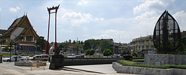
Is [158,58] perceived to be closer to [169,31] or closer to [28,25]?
[169,31]

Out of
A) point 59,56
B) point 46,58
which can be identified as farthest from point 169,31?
point 46,58

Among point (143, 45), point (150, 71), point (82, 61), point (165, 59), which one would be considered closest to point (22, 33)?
point (143, 45)

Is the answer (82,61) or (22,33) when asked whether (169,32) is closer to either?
(82,61)

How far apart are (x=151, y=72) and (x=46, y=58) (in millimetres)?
27314

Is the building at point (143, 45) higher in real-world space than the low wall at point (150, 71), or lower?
higher

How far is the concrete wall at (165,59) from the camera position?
48.7 feet

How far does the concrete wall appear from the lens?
1484 cm

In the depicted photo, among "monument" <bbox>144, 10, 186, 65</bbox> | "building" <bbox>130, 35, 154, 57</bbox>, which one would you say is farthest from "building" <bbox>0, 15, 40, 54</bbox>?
"monument" <bbox>144, 10, 186, 65</bbox>

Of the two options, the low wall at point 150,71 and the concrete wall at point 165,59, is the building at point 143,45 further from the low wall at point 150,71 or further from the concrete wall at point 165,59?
the low wall at point 150,71

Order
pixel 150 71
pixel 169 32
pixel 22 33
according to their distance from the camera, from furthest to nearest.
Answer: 1. pixel 22 33
2. pixel 169 32
3. pixel 150 71

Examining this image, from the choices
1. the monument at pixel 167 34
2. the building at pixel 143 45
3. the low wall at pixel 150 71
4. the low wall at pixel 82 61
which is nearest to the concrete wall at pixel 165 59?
the monument at pixel 167 34

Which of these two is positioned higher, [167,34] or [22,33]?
[22,33]

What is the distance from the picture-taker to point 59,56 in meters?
19.2

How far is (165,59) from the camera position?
1488cm
